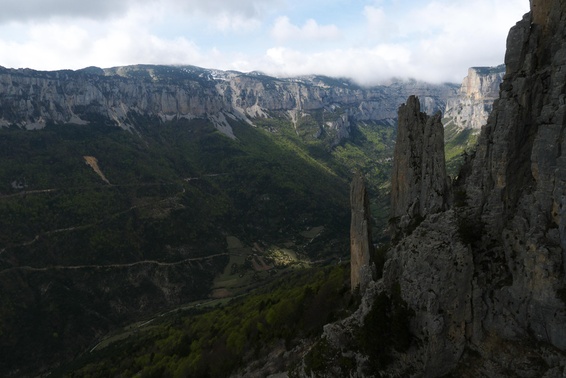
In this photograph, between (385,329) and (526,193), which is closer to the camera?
(526,193)

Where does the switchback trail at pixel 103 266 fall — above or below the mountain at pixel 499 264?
below

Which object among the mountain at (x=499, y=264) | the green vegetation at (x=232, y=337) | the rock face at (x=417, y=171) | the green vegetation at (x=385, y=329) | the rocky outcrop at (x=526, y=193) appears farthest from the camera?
the green vegetation at (x=232, y=337)

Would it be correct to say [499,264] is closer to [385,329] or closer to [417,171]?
[385,329]

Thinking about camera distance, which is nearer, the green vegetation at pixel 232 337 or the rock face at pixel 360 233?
the rock face at pixel 360 233

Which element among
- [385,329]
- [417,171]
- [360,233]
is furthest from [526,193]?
[360,233]

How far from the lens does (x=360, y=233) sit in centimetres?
4812

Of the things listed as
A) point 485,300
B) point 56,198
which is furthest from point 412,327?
point 56,198

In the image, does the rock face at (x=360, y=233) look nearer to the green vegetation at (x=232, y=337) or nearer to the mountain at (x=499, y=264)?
the green vegetation at (x=232, y=337)

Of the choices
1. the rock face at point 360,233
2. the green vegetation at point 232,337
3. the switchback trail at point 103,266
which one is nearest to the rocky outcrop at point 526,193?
the rock face at point 360,233

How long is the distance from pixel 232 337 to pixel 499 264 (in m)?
49.1

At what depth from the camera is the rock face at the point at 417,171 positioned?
40.8m

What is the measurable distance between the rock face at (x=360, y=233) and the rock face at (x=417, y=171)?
3419 mm

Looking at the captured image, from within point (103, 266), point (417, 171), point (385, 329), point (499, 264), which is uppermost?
point (417, 171)

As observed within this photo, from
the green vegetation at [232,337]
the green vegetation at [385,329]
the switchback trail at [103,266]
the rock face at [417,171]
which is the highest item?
the rock face at [417,171]
